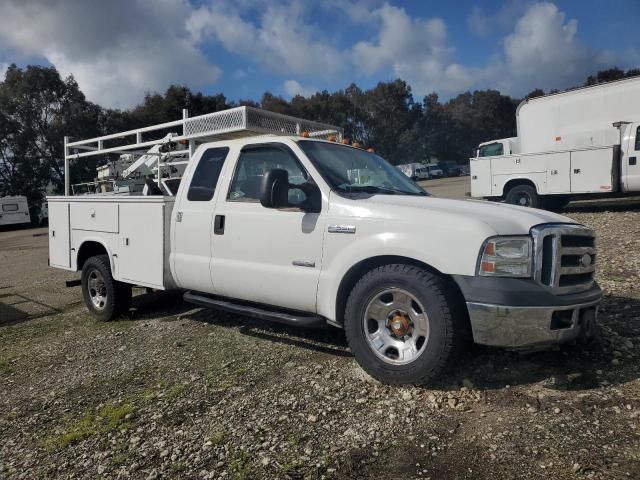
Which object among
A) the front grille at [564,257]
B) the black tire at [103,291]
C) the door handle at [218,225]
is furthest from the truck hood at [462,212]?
the black tire at [103,291]

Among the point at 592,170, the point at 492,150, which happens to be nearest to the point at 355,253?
the point at 592,170

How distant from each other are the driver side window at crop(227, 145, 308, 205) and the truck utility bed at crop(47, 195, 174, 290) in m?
0.92

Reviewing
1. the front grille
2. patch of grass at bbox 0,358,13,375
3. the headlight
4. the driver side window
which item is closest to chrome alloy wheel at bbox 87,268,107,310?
patch of grass at bbox 0,358,13,375

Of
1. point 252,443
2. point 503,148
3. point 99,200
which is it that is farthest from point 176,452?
point 503,148

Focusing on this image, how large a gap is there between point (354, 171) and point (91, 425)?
291 cm

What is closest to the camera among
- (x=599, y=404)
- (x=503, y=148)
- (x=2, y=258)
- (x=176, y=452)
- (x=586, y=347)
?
(x=176, y=452)

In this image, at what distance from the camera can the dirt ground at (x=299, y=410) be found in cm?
288

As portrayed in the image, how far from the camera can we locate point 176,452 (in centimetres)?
310

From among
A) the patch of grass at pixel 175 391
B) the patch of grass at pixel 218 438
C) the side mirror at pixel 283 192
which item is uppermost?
the side mirror at pixel 283 192

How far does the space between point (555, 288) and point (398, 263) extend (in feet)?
3.52

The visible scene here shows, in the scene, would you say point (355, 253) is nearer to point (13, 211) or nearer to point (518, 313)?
point (518, 313)

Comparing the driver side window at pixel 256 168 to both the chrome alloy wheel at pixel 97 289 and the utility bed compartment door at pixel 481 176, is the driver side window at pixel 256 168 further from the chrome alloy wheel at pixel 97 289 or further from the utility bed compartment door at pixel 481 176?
the utility bed compartment door at pixel 481 176

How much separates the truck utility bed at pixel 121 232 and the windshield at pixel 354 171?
69.3 inches

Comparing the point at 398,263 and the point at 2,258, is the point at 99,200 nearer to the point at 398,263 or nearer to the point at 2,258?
the point at 398,263
